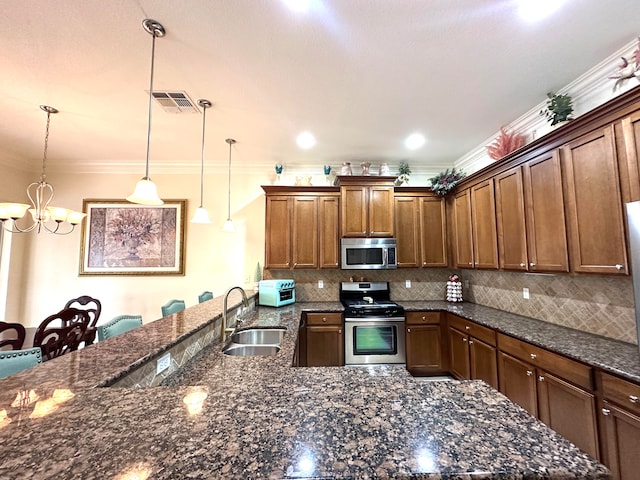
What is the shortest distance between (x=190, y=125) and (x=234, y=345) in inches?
93.3

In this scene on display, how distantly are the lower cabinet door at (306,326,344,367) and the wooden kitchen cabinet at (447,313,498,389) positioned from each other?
1.31 metres

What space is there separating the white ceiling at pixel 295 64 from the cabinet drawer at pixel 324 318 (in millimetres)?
2136

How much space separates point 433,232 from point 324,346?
2128 millimetres

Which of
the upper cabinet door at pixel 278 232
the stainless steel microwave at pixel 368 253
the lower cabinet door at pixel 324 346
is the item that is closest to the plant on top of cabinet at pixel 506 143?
the stainless steel microwave at pixel 368 253

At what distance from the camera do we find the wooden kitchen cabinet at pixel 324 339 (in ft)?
11.0

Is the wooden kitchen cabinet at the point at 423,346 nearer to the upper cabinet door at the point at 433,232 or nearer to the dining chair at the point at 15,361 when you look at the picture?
the upper cabinet door at the point at 433,232

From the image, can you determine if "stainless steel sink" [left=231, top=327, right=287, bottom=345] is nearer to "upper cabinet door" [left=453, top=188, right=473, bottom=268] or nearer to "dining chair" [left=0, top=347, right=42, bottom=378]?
"dining chair" [left=0, top=347, right=42, bottom=378]

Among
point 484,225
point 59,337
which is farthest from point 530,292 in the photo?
point 59,337

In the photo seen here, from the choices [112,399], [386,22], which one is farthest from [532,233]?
[112,399]

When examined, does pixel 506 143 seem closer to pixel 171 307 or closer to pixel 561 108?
pixel 561 108

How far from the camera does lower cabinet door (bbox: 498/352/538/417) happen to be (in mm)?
2111

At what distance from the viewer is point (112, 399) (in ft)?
2.96

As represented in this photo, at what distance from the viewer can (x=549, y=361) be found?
6.44ft

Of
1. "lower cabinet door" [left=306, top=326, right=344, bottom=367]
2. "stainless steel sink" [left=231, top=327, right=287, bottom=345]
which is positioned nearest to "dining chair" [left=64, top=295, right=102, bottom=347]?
"stainless steel sink" [left=231, top=327, right=287, bottom=345]
